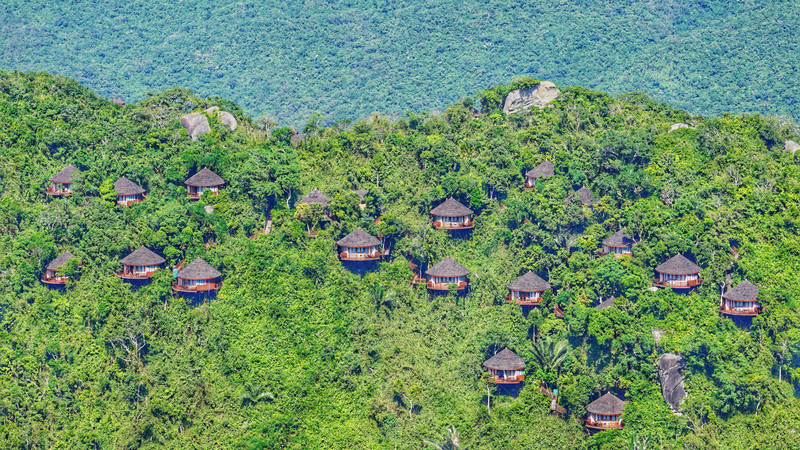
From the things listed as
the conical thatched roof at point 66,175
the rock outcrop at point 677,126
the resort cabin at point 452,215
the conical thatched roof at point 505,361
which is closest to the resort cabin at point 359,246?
the resort cabin at point 452,215

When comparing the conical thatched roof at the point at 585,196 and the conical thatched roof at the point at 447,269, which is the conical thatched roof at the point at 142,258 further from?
the conical thatched roof at the point at 585,196

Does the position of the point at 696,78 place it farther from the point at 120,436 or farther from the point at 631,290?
the point at 120,436

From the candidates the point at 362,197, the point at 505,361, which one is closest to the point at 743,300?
the point at 505,361

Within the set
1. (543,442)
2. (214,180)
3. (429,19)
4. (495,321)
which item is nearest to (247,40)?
(429,19)

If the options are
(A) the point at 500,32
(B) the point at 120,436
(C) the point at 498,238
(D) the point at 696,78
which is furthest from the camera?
(A) the point at 500,32

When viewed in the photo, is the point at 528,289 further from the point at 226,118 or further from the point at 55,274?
the point at 55,274

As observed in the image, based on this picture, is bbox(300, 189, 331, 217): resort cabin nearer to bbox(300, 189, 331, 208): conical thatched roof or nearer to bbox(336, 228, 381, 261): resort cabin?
bbox(300, 189, 331, 208): conical thatched roof
